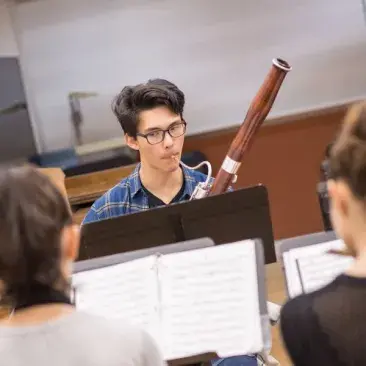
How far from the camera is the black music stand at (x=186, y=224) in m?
1.52

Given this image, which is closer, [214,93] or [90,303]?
[90,303]

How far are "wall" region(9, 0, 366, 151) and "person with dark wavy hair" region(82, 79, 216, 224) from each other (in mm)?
1308

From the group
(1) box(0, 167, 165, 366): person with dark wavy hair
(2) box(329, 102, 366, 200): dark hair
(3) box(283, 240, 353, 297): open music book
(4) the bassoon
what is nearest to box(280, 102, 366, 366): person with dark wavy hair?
(2) box(329, 102, 366, 200): dark hair

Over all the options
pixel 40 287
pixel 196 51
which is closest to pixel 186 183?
pixel 40 287

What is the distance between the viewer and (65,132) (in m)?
3.28

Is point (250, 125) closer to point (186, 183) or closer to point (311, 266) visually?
point (186, 183)

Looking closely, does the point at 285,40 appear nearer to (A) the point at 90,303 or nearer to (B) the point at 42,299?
(A) the point at 90,303

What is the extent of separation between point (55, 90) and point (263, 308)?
88.7 inches

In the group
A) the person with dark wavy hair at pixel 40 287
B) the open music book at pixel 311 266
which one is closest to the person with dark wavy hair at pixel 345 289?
the person with dark wavy hair at pixel 40 287

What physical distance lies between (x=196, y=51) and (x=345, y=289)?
97.1 inches

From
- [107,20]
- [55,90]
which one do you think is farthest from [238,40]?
[55,90]

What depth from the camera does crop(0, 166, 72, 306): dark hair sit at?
856 mm

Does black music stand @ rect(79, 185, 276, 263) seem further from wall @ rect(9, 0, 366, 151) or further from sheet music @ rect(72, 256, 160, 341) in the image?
wall @ rect(9, 0, 366, 151)

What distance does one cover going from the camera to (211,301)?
1.26 metres
